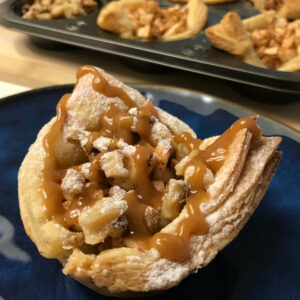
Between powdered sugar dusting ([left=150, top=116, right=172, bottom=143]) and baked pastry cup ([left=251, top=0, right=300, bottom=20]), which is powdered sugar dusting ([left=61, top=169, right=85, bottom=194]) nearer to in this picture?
powdered sugar dusting ([left=150, top=116, right=172, bottom=143])

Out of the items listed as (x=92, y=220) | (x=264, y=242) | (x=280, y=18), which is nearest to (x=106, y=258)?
(x=92, y=220)

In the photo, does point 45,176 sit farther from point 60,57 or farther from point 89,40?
point 60,57

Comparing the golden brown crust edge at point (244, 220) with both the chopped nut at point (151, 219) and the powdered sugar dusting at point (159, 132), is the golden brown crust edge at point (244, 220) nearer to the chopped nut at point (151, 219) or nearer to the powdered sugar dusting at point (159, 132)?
the chopped nut at point (151, 219)

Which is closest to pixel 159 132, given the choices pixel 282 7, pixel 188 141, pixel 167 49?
pixel 188 141

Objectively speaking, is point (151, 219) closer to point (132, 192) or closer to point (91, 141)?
point (132, 192)

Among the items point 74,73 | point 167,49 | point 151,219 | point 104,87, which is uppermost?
point 104,87

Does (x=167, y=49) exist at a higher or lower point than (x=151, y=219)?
lower

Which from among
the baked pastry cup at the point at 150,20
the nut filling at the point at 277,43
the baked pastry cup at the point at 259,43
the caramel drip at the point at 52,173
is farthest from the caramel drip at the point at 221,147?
the baked pastry cup at the point at 150,20

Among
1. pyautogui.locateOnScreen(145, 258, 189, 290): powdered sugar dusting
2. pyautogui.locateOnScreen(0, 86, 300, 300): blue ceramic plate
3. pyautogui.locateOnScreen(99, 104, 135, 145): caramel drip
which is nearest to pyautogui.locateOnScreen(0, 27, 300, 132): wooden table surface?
pyautogui.locateOnScreen(0, 86, 300, 300): blue ceramic plate
